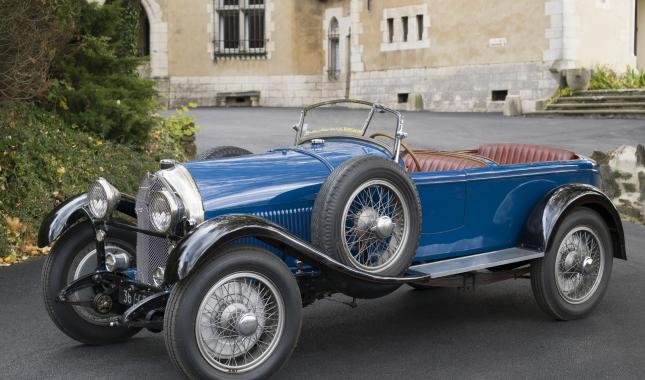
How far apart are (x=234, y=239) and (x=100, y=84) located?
23.4 feet

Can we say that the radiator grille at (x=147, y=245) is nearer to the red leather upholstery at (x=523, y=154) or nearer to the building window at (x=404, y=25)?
the red leather upholstery at (x=523, y=154)

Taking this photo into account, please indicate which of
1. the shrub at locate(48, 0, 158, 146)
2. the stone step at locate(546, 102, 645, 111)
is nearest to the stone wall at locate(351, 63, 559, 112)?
the stone step at locate(546, 102, 645, 111)

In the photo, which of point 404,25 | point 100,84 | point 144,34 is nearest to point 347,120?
point 100,84

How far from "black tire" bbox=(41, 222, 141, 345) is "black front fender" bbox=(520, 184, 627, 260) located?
2756 mm

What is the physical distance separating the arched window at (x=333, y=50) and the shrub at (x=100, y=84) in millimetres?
20037

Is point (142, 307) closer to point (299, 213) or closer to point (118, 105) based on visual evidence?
point (299, 213)

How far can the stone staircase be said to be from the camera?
19.9 metres

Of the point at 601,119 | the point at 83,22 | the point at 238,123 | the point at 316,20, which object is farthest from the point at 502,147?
the point at 316,20

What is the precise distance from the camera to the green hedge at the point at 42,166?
8.87 m

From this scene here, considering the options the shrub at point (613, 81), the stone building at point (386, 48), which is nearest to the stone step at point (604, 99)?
the shrub at point (613, 81)

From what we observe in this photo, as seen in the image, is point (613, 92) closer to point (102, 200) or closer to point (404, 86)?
point (404, 86)

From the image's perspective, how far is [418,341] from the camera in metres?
5.62

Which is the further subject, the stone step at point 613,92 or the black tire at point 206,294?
the stone step at point 613,92

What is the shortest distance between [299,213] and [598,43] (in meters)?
21.1
